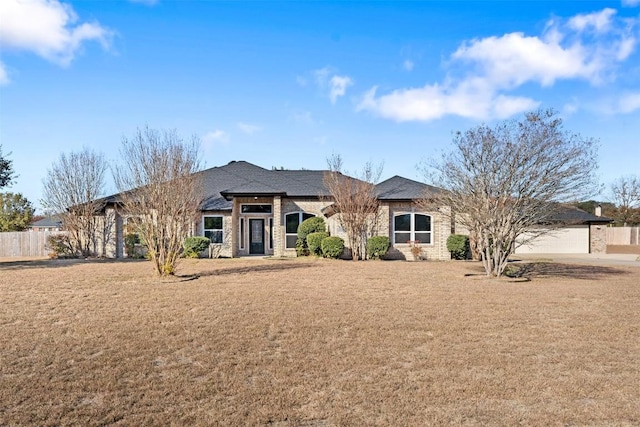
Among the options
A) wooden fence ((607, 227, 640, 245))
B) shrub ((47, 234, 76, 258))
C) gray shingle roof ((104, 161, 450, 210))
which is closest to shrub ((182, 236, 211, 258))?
gray shingle roof ((104, 161, 450, 210))

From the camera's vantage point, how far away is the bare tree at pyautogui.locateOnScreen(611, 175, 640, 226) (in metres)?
44.5

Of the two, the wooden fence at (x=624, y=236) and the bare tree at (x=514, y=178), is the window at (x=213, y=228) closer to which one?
the bare tree at (x=514, y=178)

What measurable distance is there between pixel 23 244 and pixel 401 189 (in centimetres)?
2493

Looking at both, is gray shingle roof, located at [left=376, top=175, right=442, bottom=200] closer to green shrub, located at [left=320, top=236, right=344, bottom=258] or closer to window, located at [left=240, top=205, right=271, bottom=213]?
green shrub, located at [left=320, top=236, right=344, bottom=258]

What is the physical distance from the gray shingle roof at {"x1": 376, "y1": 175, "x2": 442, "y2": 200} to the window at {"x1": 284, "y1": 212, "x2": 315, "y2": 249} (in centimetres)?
426

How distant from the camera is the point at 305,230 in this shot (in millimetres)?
22594

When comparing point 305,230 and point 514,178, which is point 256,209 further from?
point 514,178

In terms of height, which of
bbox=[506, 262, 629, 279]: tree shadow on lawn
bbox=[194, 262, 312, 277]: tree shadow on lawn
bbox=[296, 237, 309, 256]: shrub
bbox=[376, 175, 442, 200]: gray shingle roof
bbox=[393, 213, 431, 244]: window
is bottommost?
bbox=[506, 262, 629, 279]: tree shadow on lawn

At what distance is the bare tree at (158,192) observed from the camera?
1331 cm

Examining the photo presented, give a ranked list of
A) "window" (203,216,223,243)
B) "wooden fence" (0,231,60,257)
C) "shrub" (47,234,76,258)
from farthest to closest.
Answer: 1. "wooden fence" (0,231,60,257)
2. "shrub" (47,234,76,258)
3. "window" (203,216,223,243)

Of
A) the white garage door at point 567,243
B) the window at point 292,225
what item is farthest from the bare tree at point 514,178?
the white garage door at point 567,243

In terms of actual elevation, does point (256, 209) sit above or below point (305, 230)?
above

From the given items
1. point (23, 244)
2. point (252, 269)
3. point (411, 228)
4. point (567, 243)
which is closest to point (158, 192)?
point (252, 269)

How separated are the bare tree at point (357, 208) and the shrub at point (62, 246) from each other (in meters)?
15.4
